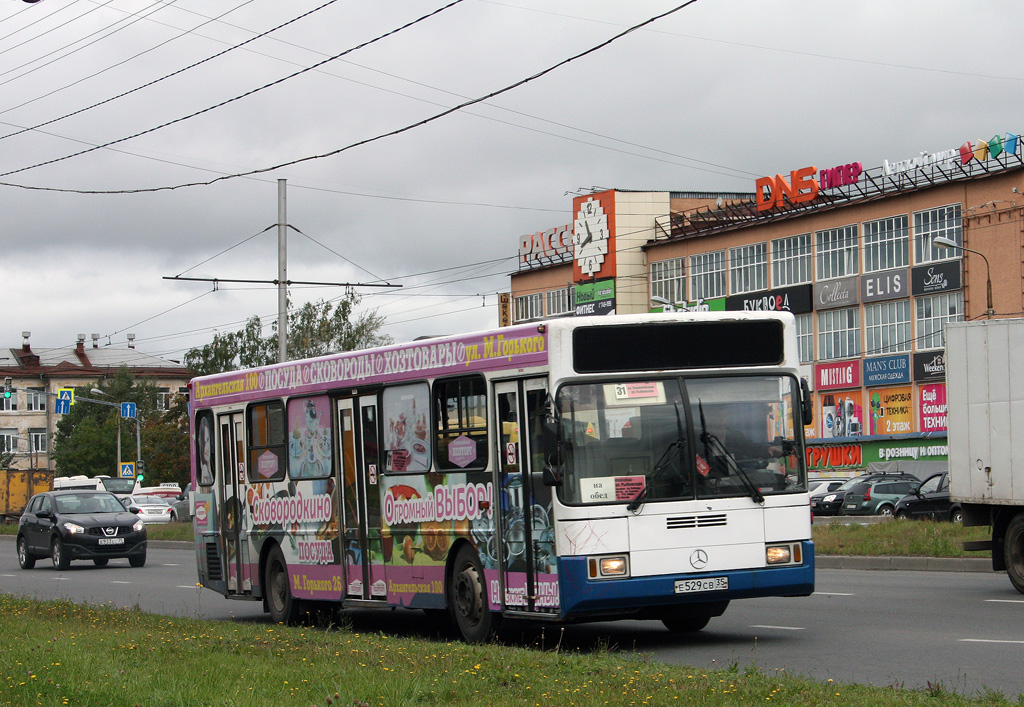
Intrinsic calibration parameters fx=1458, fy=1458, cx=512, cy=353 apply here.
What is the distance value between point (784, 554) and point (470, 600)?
2713 millimetres

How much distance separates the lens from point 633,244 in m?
80.7

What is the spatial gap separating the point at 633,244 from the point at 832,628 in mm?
68074

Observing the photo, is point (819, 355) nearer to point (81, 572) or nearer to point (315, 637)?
point (81, 572)

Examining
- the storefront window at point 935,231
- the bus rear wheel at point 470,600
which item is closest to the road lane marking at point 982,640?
the bus rear wheel at point 470,600

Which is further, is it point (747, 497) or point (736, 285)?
point (736, 285)

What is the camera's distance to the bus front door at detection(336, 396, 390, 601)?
46.3 feet

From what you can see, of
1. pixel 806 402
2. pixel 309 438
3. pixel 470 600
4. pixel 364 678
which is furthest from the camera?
pixel 309 438

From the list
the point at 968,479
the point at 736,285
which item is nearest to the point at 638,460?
the point at 968,479

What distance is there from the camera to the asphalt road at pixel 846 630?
1021 cm

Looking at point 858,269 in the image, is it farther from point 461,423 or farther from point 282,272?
point 461,423

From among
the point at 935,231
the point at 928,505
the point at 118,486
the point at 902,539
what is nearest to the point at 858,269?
the point at 935,231

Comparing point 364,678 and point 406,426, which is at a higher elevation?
point 406,426

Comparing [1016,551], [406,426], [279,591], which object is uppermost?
[406,426]

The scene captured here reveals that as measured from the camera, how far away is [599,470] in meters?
11.4
